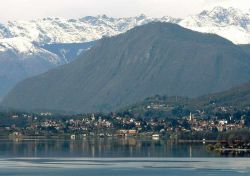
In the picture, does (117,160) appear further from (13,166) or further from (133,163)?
(13,166)

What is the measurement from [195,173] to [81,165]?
23.1 meters

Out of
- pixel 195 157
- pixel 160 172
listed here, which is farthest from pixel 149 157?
pixel 160 172

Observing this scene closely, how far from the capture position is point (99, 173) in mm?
160125

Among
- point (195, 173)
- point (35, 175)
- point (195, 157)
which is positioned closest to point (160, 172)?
point (195, 173)

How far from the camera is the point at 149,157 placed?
647 ft

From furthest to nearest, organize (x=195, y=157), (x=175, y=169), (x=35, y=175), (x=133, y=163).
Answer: (x=195, y=157)
(x=133, y=163)
(x=175, y=169)
(x=35, y=175)

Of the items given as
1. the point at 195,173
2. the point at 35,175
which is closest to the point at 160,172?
the point at 195,173

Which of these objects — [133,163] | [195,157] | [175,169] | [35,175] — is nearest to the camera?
[35,175]

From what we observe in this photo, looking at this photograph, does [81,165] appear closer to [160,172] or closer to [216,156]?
[160,172]

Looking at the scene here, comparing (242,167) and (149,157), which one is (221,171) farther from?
(149,157)

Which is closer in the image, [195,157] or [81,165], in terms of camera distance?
[81,165]

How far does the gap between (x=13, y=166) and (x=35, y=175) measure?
18683 mm

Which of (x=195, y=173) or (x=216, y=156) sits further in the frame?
(x=216, y=156)

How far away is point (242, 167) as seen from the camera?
16888 centimetres
